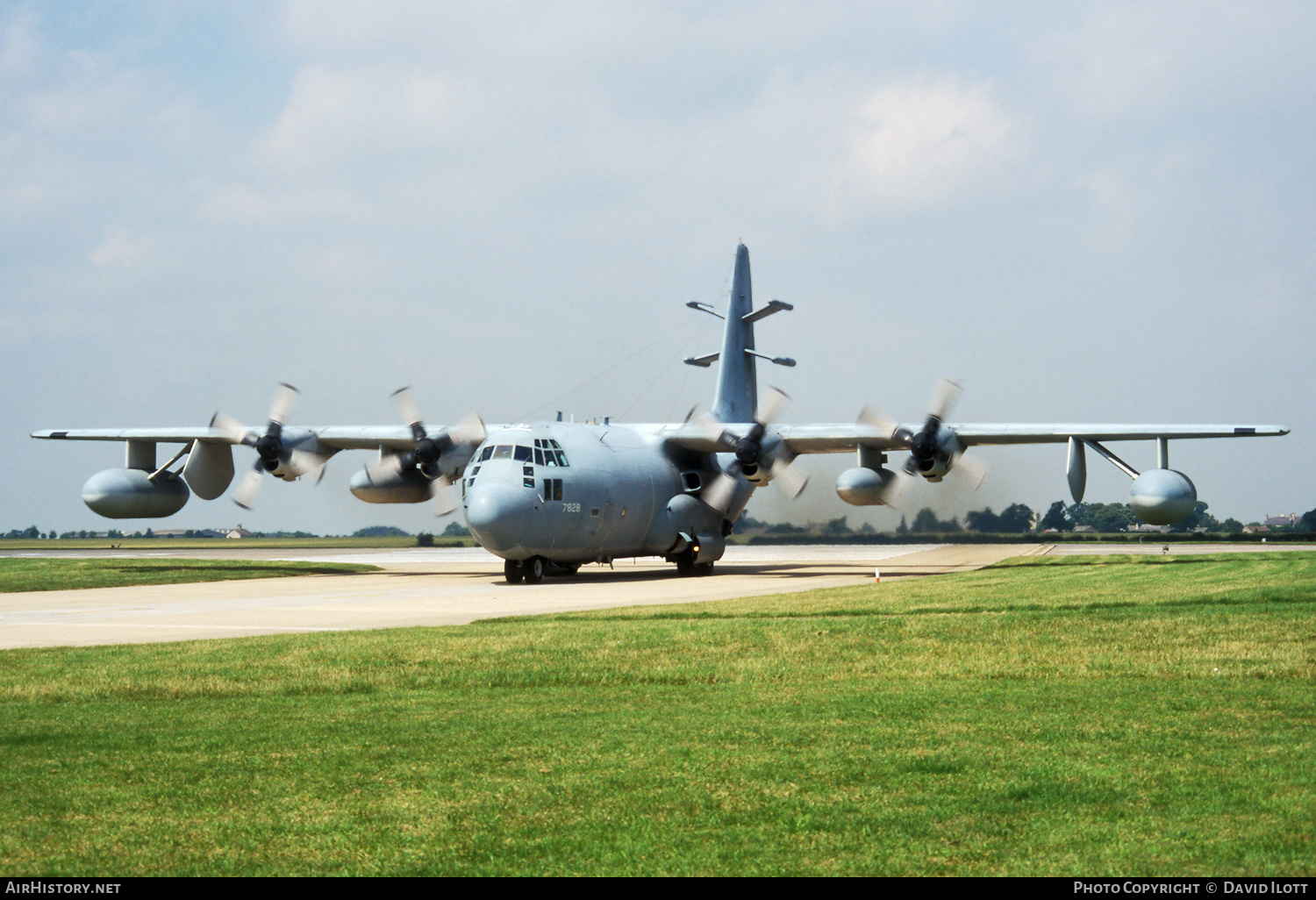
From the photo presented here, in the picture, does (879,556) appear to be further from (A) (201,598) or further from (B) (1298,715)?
(B) (1298,715)

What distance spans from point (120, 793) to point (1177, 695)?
27.6 ft

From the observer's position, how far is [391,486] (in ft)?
134

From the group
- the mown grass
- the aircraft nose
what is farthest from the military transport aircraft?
the mown grass

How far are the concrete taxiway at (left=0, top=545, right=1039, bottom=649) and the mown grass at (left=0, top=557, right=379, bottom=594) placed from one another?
1.43 metres

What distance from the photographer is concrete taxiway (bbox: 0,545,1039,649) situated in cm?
2033

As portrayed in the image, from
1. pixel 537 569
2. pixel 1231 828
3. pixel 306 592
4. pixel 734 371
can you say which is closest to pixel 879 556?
pixel 734 371

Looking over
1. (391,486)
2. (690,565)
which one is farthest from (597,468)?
(391,486)

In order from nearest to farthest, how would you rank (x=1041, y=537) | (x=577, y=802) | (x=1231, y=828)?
(x=1231, y=828) < (x=577, y=802) < (x=1041, y=537)

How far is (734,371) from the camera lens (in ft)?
152

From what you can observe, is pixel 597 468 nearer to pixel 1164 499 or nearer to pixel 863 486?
pixel 863 486

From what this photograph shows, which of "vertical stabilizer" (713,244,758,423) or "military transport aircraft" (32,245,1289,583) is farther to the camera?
"vertical stabilizer" (713,244,758,423)

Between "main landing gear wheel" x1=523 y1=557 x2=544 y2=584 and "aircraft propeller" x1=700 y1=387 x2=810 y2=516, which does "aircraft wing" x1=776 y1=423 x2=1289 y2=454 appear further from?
"main landing gear wheel" x1=523 y1=557 x2=544 y2=584

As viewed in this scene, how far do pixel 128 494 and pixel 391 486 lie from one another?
9176 millimetres

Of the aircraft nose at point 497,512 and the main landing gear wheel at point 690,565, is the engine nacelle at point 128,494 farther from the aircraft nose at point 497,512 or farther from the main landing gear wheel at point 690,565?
the main landing gear wheel at point 690,565
